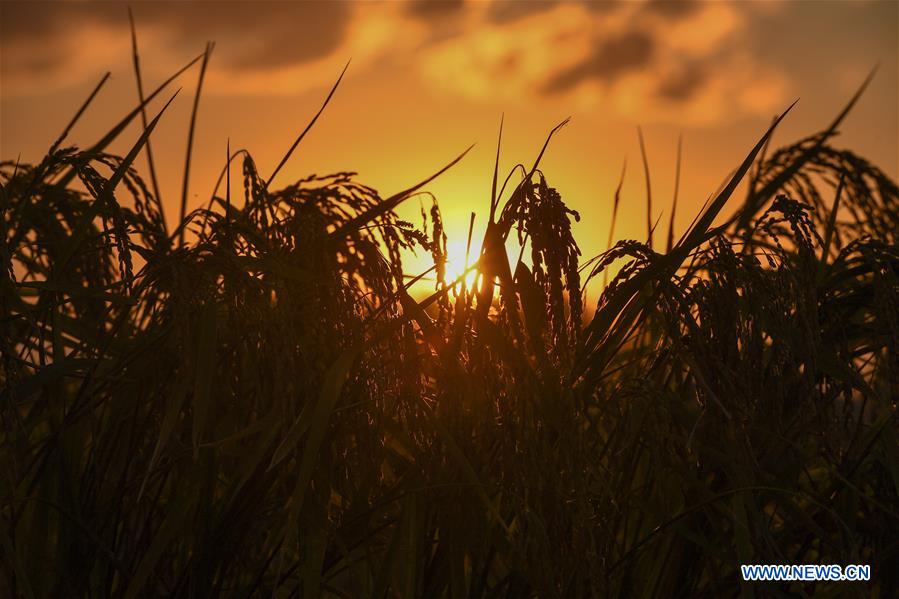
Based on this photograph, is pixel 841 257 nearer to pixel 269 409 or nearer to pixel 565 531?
pixel 565 531

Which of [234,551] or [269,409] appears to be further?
[234,551]

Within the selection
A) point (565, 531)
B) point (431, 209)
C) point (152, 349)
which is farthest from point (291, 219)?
point (565, 531)

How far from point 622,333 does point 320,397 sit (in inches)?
27.2

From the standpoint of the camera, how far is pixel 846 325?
2469 mm

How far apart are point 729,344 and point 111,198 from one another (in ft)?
4.18

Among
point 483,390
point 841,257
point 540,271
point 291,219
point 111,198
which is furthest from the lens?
point 841,257

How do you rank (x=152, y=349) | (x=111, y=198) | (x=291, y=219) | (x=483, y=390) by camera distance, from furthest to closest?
(x=152, y=349)
(x=291, y=219)
(x=111, y=198)
(x=483, y=390)

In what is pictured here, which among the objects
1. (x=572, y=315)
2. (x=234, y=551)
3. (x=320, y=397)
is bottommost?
(x=234, y=551)

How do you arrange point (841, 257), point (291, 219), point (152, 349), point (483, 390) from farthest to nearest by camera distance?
point (841, 257) → point (152, 349) → point (291, 219) → point (483, 390)

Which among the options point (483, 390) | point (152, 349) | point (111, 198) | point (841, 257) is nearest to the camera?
point (483, 390)

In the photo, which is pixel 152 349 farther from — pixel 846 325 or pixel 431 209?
pixel 846 325

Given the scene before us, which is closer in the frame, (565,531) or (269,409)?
(565,531)

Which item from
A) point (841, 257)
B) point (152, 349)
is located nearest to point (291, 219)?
point (152, 349)

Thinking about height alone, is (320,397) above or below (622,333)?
below
